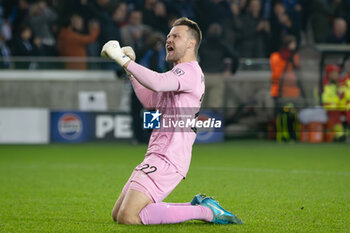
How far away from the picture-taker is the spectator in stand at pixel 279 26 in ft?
53.9

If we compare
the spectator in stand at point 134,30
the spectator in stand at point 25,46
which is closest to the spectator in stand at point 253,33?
the spectator in stand at point 134,30

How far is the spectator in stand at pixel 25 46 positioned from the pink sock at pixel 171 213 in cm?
1161

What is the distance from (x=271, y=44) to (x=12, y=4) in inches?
262

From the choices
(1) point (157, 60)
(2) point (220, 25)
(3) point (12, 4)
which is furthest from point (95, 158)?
(3) point (12, 4)

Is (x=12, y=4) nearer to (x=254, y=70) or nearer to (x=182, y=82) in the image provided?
(x=254, y=70)

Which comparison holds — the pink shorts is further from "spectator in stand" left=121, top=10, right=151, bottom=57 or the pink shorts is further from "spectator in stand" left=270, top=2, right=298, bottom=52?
"spectator in stand" left=270, top=2, right=298, bottom=52

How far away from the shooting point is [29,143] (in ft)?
49.3

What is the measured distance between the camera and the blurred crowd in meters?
16.2

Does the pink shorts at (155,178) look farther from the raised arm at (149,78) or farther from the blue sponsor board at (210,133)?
the blue sponsor board at (210,133)

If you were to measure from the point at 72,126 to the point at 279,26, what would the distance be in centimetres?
563

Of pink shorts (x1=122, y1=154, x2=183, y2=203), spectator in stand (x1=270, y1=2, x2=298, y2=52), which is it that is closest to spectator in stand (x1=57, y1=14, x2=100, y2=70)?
spectator in stand (x1=270, y1=2, x2=298, y2=52)

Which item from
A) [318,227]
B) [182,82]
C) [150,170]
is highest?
[182,82]

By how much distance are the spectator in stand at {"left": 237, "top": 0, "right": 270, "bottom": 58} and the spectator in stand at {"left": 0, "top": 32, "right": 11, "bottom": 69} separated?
5664mm

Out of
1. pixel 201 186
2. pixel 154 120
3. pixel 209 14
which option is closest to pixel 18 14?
pixel 209 14
